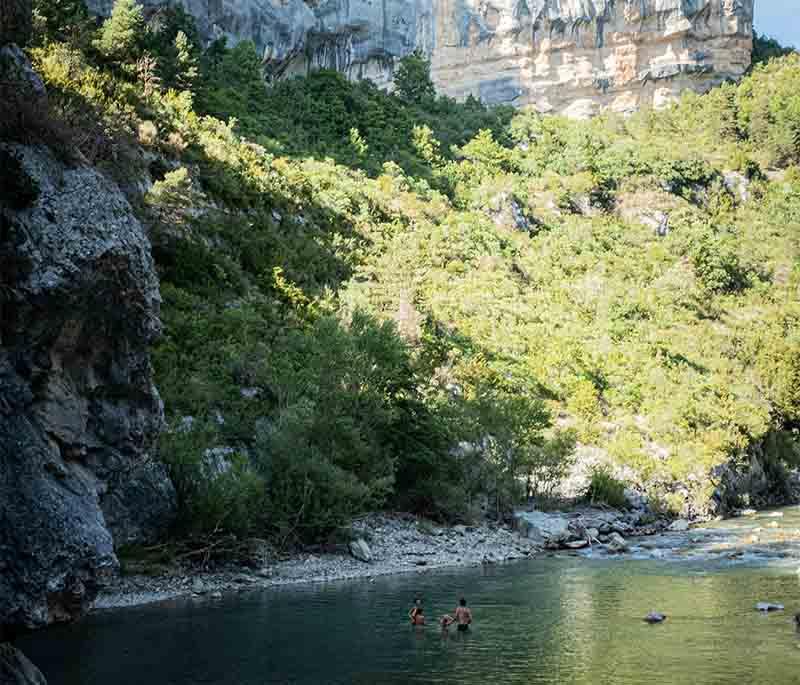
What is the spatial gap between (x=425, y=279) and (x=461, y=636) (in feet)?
155

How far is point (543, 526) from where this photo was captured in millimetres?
44312

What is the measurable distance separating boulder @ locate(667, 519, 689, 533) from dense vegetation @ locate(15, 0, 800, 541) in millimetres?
3366

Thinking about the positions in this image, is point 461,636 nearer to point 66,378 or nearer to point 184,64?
point 66,378

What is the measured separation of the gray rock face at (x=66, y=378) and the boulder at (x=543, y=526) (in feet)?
90.5

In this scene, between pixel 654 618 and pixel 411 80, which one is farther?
pixel 411 80

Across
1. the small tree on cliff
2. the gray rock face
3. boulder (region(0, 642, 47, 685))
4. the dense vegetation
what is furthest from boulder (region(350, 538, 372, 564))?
the small tree on cliff

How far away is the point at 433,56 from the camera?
13988cm

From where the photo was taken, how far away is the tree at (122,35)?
200ft

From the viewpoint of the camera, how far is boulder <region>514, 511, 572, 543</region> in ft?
140

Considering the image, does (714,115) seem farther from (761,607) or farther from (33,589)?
(33,589)

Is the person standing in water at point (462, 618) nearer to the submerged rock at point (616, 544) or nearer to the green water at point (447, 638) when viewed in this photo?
the green water at point (447, 638)

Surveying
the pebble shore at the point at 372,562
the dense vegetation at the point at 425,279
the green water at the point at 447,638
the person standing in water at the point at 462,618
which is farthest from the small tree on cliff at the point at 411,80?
the person standing in water at the point at 462,618

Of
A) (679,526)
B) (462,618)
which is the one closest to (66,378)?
(462,618)

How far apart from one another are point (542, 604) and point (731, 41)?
394 ft
